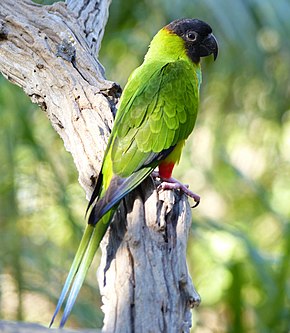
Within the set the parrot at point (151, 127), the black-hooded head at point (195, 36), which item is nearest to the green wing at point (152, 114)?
the parrot at point (151, 127)

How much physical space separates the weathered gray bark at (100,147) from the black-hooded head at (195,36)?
0.89ft

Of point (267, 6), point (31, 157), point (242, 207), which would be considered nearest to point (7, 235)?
point (31, 157)

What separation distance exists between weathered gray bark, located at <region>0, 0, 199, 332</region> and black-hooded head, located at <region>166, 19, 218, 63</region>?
10.7 inches

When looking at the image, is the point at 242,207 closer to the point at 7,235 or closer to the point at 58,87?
the point at 7,235

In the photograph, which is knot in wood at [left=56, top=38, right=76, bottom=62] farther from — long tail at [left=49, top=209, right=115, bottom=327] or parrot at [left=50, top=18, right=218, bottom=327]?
long tail at [left=49, top=209, right=115, bottom=327]

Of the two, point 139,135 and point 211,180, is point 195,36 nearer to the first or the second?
point 139,135

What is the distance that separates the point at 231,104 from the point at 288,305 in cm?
187

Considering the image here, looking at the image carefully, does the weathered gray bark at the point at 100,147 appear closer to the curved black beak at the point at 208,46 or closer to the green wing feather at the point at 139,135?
the green wing feather at the point at 139,135

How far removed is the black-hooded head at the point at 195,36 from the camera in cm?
245

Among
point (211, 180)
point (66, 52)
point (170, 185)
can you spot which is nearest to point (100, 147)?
point (170, 185)

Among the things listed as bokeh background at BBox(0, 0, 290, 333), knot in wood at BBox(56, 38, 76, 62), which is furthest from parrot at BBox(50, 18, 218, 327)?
bokeh background at BBox(0, 0, 290, 333)

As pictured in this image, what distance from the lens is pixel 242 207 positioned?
196 inches

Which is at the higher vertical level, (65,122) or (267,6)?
(267,6)

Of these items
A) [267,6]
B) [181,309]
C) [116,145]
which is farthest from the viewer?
[267,6]
